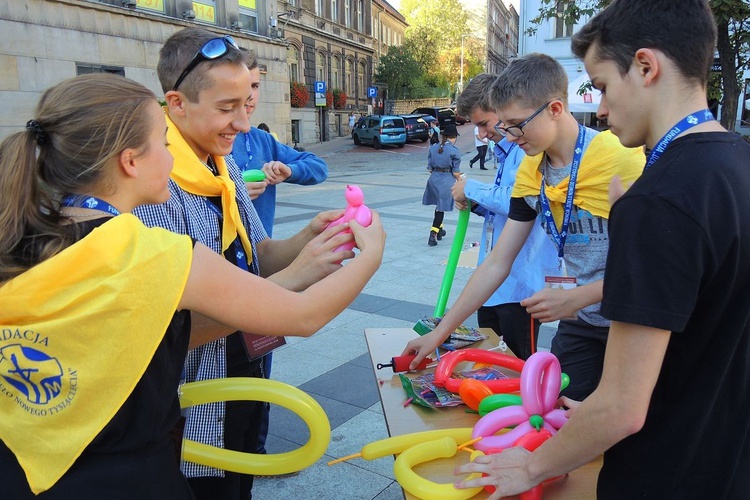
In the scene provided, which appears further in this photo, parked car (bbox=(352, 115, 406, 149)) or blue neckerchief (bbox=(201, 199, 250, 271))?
parked car (bbox=(352, 115, 406, 149))

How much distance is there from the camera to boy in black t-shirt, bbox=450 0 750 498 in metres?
0.97

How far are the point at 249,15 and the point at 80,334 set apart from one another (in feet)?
68.8

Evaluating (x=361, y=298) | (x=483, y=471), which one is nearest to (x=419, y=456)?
(x=483, y=471)

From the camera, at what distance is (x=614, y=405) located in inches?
41.7

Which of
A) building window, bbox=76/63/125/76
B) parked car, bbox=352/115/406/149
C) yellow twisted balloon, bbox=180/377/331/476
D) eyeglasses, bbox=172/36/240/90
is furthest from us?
parked car, bbox=352/115/406/149

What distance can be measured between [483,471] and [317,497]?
1582 mm

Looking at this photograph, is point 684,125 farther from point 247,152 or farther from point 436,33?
point 436,33

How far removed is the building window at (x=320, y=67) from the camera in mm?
32250

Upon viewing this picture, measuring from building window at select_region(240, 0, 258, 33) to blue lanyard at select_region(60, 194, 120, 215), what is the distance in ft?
65.7

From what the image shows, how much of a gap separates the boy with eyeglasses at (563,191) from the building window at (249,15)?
63.2 ft

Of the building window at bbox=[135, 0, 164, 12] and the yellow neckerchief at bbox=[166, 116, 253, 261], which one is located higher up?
the building window at bbox=[135, 0, 164, 12]

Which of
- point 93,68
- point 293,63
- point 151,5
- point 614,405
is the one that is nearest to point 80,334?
point 614,405

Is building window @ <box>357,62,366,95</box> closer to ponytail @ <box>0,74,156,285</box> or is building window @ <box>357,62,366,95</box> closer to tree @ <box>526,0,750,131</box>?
tree @ <box>526,0,750,131</box>

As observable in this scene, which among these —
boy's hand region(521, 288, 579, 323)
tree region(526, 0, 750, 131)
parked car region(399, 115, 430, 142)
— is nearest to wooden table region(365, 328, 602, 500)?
boy's hand region(521, 288, 579, 323)
